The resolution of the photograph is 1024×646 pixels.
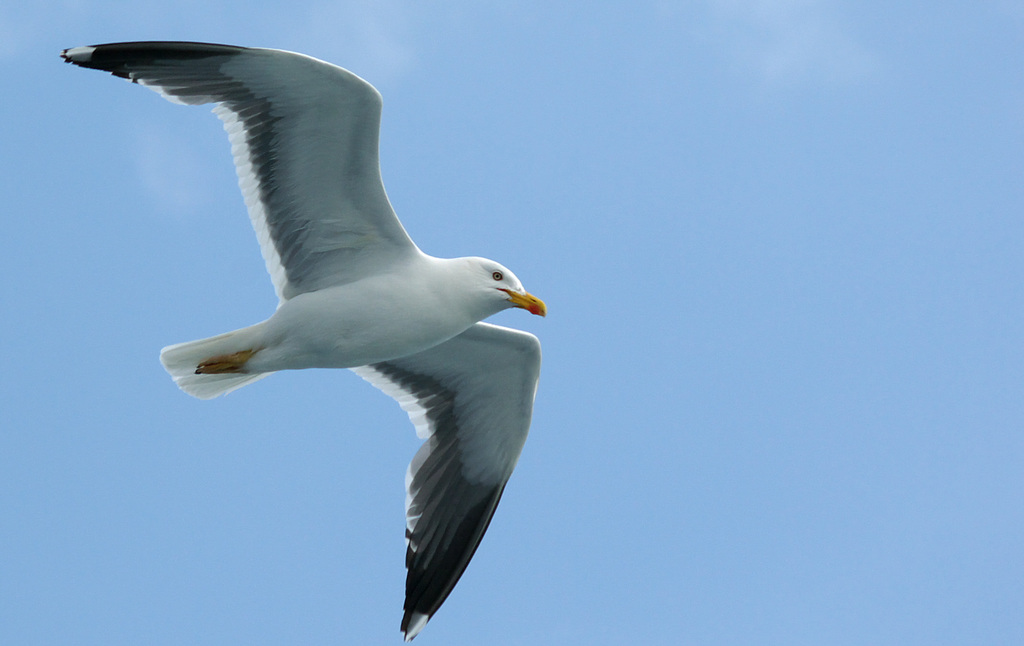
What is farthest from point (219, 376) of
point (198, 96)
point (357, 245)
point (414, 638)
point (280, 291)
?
point (414, 638)

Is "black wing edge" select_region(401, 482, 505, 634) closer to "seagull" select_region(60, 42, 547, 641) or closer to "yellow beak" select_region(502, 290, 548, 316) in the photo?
"seagull" select_region(60, 42, 547, 641)

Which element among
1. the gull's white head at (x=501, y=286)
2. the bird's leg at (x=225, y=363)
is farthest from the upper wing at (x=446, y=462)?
the bird's leg at (x=225, y=363)

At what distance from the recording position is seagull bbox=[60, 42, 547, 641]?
7977 millimetres

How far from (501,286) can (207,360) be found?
2135 millimetres

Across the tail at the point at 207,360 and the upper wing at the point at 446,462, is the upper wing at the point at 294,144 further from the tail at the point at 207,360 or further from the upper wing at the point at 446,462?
the upper wing at the point at 446,462

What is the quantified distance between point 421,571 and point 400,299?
267cm

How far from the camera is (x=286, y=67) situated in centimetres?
786

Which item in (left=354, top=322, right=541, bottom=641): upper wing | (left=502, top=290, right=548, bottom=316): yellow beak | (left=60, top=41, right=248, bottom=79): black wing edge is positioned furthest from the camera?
(left=354, top=322, right=541, bottom=641): upper wing

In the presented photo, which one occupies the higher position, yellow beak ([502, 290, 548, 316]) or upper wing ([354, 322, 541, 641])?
yellow beak ([502, 290, 548, 316])

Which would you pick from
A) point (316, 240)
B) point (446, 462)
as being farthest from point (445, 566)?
point (316, 240)

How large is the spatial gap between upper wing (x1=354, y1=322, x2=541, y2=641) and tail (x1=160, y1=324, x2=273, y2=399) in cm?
146

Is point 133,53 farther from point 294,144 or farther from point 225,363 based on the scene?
point 225,363

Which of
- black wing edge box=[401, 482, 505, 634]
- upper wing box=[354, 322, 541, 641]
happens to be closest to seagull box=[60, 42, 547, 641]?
upper wing box=[354, 322, 541, 641]

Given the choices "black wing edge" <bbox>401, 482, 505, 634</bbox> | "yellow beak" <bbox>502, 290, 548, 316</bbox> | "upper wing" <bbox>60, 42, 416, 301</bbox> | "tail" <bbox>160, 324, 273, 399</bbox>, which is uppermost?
"upper wing" <bbox>60, 42, 416, 301</bbox>
